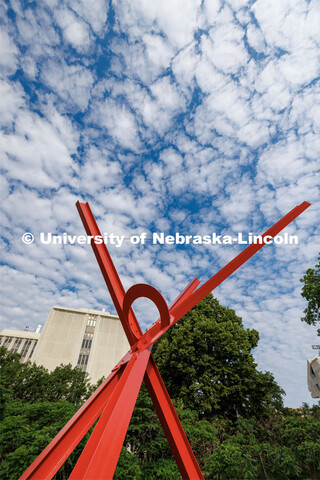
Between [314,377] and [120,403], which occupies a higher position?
[314,377]

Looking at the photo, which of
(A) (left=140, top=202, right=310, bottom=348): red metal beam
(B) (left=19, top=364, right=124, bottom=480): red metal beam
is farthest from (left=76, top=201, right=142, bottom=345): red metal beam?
(B) (left=19, top=364, right=124, bottom=480): red metal beam

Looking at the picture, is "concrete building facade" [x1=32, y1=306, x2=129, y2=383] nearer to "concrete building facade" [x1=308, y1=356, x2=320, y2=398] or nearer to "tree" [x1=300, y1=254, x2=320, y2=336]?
"concrete building facade" [x1=308, y1=356, x2=320, y2=398]

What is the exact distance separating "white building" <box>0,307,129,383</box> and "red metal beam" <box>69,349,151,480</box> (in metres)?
32.4

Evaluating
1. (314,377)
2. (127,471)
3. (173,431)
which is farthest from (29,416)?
(314,377)

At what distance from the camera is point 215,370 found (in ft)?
42.0

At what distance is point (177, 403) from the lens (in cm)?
1084

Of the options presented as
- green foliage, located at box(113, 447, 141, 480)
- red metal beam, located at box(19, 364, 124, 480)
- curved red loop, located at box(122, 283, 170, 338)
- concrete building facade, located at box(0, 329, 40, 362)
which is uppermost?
concrete building facade, located at box(0, 329, 40, 362)

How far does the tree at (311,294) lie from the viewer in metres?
12.6

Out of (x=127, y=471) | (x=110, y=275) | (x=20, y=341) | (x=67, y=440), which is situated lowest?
(x=127, y=471)

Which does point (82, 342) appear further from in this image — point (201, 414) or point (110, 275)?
point (110, 275)

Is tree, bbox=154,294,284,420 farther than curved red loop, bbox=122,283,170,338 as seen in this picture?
Yes

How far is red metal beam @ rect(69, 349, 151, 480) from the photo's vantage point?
9.70ft

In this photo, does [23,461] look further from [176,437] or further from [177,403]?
[177,403]

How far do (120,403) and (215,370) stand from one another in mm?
10641
